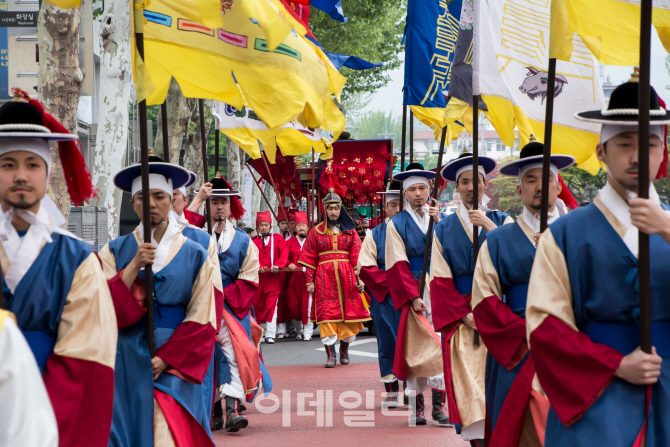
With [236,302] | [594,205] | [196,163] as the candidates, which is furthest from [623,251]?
[196,163]

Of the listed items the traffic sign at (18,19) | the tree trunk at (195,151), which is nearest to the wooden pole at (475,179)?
the traffic sign at (18,19)

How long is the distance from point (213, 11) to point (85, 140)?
31858 millimetres

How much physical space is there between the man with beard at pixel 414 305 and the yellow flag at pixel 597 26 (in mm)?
3162

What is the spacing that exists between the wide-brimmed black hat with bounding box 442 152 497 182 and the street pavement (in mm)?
2301

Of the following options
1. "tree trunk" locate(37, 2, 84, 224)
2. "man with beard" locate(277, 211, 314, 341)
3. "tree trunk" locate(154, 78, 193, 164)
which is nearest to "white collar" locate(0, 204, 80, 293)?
"tree trunk" locate(37, 2, 84, 224)

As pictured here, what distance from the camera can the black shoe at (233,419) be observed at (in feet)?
24.5

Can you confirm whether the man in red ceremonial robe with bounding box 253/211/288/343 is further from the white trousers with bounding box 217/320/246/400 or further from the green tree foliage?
the green tree foliage

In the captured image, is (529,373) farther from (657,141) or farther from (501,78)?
(501,78)

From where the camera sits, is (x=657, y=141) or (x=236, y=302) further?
(x=236, y=302)

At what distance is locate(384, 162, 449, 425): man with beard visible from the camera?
7656 mm

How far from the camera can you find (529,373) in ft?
13.8

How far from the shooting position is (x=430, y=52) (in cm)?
789

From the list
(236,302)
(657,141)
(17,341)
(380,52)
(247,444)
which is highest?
(380,52)

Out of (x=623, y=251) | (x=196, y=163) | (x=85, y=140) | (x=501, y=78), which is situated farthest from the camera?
(x=85, y=140)
